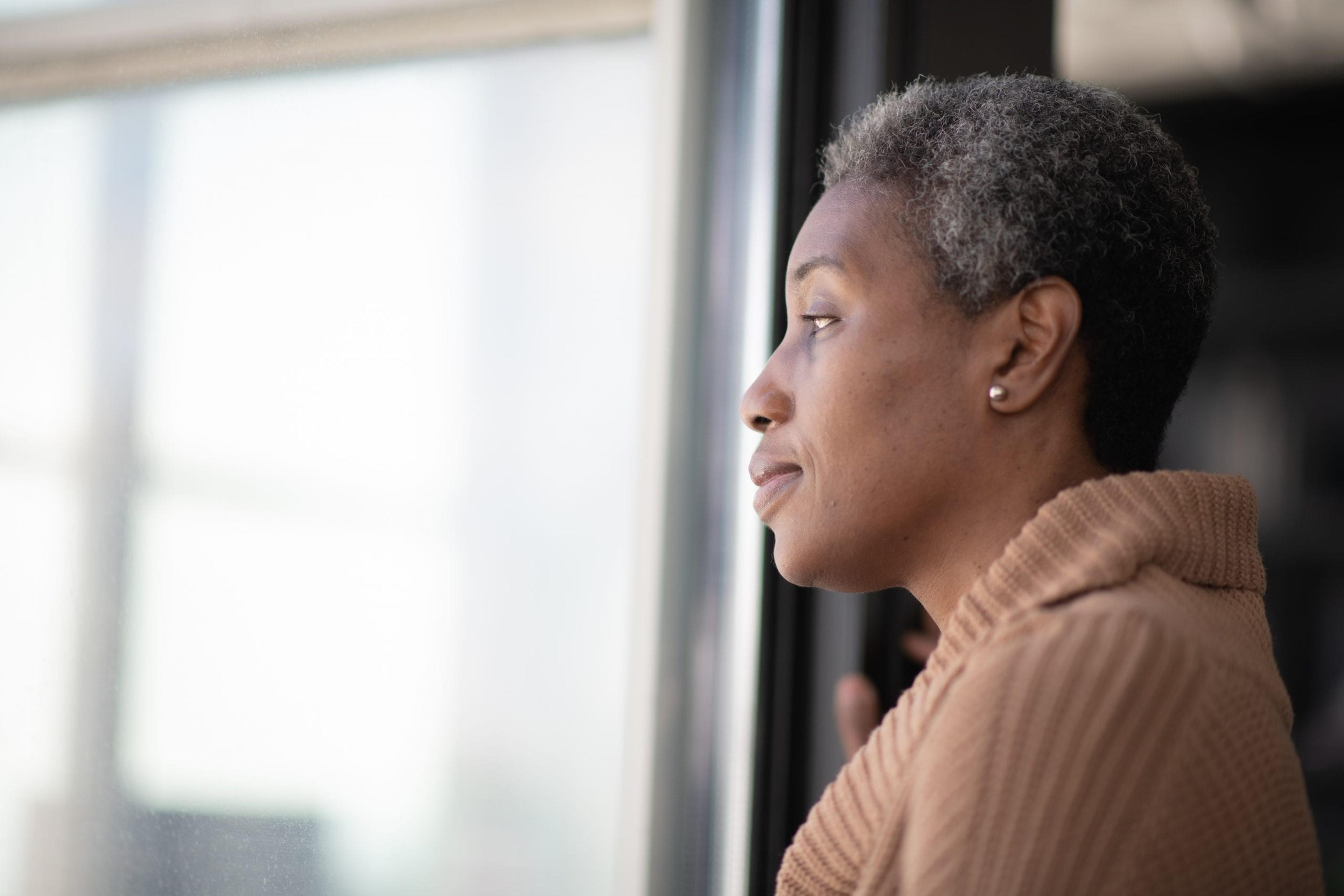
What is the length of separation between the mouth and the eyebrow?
17cm

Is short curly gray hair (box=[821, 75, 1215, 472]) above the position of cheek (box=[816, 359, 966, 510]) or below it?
above

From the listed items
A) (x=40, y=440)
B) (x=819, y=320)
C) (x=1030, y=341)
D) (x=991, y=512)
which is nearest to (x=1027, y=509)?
(x=991, y=512)

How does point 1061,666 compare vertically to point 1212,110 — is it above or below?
below

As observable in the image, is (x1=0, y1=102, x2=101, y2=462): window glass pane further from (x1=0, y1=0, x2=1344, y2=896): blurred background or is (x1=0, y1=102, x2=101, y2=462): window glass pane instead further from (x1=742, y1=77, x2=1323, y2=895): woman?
(x1=742, y1=77, x2=1323, y2=895): woman

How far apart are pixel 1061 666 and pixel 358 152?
83 cm

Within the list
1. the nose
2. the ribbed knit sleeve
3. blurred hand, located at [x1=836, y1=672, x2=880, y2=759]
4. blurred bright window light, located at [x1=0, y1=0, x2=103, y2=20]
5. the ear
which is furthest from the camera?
blurred hand, located at [x1=836, y1=672, x2=880, y2=759]

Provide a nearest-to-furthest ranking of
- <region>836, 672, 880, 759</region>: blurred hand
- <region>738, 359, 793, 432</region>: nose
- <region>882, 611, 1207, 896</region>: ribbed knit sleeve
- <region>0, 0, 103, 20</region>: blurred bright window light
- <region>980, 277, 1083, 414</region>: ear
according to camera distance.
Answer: <region>882, 611, 1207, 896</region>: ribbed knit sleeve → <region>0, 0, 103, 20</region>: blurred bright window light → <region>980, 277, 1083, 414</region>: ear → <region>738, 359, 793, 432</region>: nose → <region>836, 672, 880, 759</region>: blurred hand

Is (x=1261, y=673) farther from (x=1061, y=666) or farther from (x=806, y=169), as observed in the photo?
(x=806, y=169)

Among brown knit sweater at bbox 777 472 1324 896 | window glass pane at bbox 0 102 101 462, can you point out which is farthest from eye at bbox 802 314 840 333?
window glass pane at bbox 0 102 101 462

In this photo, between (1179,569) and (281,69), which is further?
(281,69)

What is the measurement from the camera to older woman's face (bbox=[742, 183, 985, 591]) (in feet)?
3.30

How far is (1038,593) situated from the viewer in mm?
859

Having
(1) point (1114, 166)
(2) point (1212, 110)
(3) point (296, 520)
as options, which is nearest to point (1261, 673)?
(1) point (1114, 166)

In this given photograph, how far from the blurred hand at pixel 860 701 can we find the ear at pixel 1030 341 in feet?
2.07
